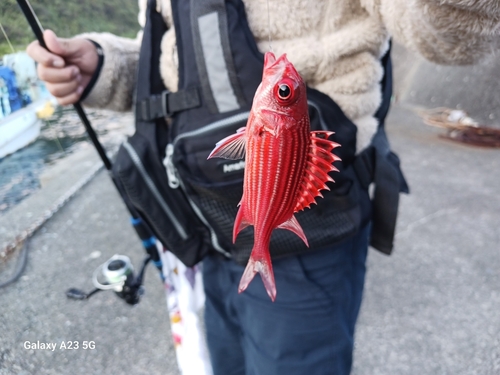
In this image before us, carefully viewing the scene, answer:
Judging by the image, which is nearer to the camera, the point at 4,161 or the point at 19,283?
the point at 4,161

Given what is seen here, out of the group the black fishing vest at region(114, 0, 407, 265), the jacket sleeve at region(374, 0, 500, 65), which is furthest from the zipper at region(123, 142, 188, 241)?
the jacket sleeve at region(374, 0, 500, 65)

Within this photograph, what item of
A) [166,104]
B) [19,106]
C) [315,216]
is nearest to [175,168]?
[166,104]

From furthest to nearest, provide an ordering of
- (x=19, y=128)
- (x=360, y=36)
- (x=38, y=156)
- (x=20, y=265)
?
1. (x=20, y=265)
2. (x=38, y=156)
3. (x=19, y=128)
4. (x=360, y=36)

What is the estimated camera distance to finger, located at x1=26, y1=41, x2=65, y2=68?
106cm

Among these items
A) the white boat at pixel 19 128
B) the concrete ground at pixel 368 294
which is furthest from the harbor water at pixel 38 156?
the concrete ground at pixel 368 294

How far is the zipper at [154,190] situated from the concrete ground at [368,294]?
0.87 metres

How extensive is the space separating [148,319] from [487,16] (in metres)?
1.79

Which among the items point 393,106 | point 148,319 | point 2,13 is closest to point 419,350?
point 148,319

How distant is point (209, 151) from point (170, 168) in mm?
162

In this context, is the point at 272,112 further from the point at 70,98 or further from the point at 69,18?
the point at 69,18

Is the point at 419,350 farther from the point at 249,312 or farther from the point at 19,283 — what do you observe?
the point at 19,283

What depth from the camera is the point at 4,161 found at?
1.32 metres

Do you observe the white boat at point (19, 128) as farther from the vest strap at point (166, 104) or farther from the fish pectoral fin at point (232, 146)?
the fish pectoral fin at point (232, 146)

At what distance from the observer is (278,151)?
580 millimetres
